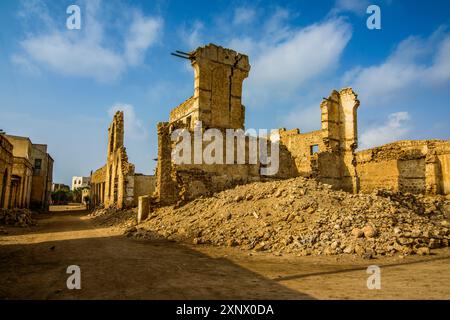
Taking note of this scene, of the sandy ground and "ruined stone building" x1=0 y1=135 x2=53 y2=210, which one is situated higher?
"ruined stone building" x1=0 y1=135 x2=53 y2=210

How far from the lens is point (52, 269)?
567 centimetres

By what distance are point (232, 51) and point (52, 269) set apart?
15.5 m

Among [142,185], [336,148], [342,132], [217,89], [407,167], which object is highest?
[217,89]

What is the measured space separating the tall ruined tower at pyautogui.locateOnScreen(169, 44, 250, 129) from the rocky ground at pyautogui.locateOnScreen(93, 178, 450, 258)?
18.5 feet

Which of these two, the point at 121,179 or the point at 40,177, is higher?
the point at 40,177

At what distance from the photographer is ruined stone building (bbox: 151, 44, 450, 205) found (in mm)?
14281

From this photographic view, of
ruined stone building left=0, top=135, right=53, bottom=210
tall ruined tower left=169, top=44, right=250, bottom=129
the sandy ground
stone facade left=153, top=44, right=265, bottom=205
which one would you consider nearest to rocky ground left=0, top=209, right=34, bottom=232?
ruined stone building left=0, top=135, right=53, bottom=210

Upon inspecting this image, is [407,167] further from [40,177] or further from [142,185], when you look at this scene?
[40,177]

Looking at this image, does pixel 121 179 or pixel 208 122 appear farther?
pixel 121 179

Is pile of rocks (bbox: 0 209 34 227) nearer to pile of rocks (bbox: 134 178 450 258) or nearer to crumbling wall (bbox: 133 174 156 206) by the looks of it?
crumbling wall (bbox: 133 174 156 206)

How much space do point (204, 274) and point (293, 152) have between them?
20647 millimetres

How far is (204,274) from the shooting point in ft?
17.7

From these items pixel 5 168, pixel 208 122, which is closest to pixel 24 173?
pixel 5 168
